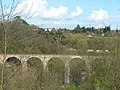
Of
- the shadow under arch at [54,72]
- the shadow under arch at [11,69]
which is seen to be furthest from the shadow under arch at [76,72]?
the shadow under arch at [11,69]

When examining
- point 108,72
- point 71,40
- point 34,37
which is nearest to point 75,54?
point 71,40

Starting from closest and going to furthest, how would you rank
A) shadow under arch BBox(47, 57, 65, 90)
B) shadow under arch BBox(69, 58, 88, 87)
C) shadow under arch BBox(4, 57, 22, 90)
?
shadow under arch BBox(4, 57, 22, 90) → shadow under arch BBox(47, 57, 65, 90) → shadow under arch BBox(69, 58, 88, 87)

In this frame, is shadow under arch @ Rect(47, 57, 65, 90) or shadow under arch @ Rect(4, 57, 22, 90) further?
shadow under arch @ Rect(47, 57, 65, 90)

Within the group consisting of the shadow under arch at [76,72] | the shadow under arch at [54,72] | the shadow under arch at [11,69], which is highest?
the shadow under arch at [11,69]

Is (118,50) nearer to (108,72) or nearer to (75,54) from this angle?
(108,72)

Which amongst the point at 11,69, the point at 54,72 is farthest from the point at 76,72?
the point at 11,69

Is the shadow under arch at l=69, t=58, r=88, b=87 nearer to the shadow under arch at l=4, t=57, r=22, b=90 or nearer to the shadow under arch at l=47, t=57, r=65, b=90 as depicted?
the shadow under arch at l=47, t=57, r=65, b=90

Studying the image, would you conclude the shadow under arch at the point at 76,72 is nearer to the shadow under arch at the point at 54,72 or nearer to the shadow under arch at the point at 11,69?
the shadow under arch at the point at 54,72

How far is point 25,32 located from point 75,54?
26.5 m

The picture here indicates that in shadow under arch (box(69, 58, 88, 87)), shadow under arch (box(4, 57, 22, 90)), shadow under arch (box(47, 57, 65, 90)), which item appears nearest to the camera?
shadow under arch (box(4, 57, 22, 90))

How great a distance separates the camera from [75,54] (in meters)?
31.9

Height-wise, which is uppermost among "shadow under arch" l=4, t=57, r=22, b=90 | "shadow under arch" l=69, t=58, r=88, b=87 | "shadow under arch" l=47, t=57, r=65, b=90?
"shadow under arch" l=4, t=57, r=22, b=90

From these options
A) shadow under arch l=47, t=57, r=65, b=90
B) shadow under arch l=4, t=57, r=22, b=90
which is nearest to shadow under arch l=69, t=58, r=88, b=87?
shadow under arch l=47, t=57, r=65, b=90

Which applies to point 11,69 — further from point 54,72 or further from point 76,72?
point 76,72
